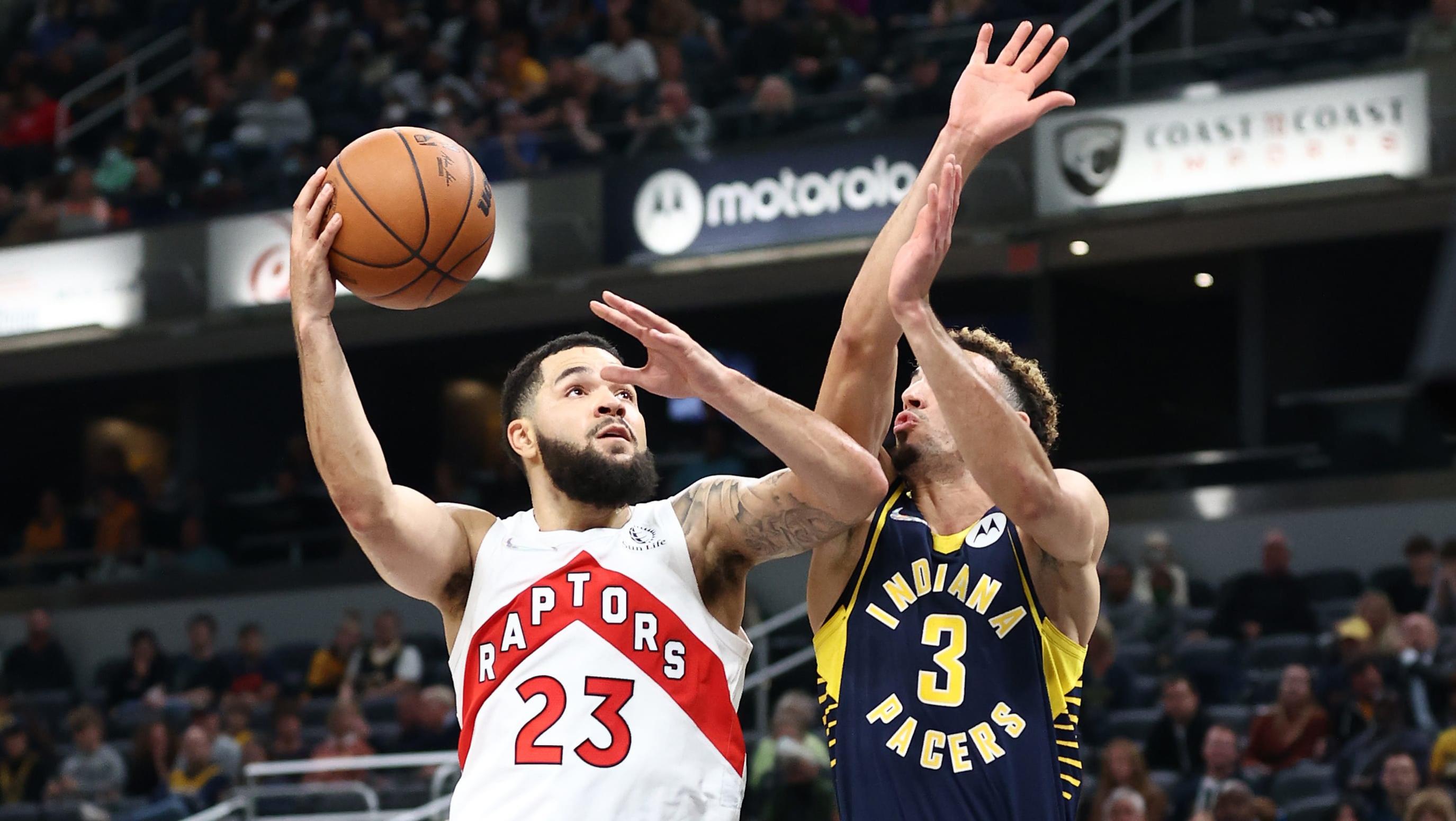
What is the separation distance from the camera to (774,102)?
569 inches

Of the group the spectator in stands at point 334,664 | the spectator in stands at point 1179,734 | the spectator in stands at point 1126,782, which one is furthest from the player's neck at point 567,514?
the spectator in stands at point 334,664

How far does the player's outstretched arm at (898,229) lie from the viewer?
13.9ft

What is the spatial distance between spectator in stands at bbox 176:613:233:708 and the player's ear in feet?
34.6

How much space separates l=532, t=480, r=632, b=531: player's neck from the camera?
14.4ft

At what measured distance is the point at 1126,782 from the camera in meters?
9.33

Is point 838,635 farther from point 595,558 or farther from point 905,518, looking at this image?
point 595,558

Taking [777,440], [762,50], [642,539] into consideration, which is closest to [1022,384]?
[777,440]

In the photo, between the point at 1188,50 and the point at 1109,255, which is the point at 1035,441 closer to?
the point at 1188,50

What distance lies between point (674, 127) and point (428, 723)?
535 cm

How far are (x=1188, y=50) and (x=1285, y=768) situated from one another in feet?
18.6

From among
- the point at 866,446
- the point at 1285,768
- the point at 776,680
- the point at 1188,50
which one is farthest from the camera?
the point at 1188,50

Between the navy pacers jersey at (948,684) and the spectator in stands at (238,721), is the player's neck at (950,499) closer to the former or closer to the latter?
the navy pacers jersey at (948,684)

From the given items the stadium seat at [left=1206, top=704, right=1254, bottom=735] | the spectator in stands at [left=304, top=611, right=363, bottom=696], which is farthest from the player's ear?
the spectator in stands at [left=304, top=611, right=363, bottom=696]

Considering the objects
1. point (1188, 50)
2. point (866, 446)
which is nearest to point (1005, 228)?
point (1188, 50)
